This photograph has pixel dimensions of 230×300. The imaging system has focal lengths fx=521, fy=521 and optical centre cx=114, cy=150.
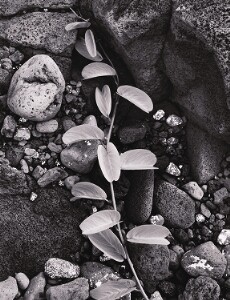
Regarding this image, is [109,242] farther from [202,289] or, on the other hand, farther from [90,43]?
[90,43]

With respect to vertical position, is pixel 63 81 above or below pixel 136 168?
above

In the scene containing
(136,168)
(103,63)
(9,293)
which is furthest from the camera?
(103,63)

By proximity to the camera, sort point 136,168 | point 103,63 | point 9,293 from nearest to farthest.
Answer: point 9,293, point 136,168, point 103,63

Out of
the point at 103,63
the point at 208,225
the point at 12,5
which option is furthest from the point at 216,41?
the point at 12,5

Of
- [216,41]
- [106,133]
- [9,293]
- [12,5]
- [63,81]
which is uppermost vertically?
[216,41]

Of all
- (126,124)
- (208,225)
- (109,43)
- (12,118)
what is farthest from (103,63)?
(208,225)

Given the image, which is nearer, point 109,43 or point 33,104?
point 33,104

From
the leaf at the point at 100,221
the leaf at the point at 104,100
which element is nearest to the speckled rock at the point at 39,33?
the leaf at the point at 104,100

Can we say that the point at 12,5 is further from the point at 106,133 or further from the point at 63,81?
the point at 106,133
